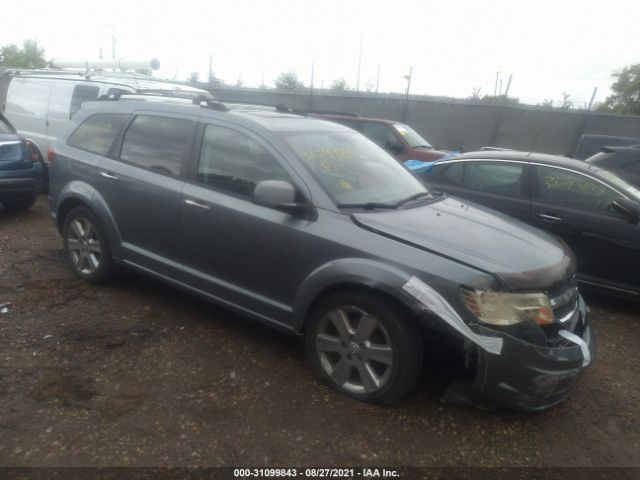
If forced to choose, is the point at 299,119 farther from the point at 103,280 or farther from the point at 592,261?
the point at 592,261

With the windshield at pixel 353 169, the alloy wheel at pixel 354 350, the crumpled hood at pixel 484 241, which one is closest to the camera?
the crumpled hood at pixel 484 241

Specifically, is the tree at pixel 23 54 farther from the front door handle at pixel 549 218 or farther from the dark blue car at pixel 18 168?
the front door handle at pixel 549 218

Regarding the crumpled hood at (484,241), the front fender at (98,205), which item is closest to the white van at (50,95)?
the front fender at (98,205)

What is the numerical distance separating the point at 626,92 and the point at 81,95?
3511 cm

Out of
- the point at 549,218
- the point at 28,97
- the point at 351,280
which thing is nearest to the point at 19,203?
the point at 28,97

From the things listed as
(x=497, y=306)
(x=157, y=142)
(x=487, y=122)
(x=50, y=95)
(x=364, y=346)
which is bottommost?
(x=364, y=346)

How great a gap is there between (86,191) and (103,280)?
80 centimetres

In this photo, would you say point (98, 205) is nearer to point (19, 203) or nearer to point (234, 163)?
point (234, 163)

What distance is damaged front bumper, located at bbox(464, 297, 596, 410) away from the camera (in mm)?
2789

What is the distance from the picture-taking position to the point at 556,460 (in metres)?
2.87

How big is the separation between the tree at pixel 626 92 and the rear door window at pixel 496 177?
30.5 metres

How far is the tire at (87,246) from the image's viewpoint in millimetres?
4516

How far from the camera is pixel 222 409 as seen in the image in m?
3.09

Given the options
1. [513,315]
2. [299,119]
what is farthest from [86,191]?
[513,315]
